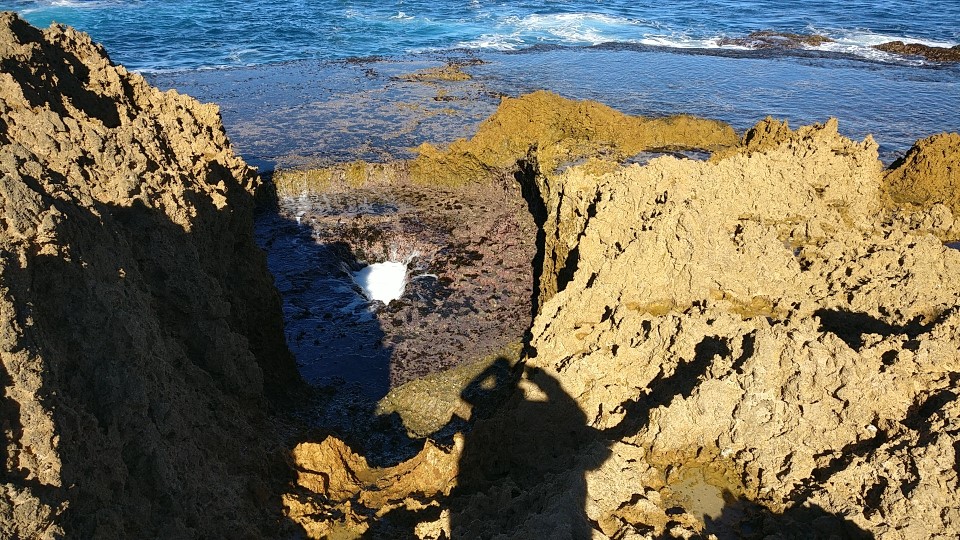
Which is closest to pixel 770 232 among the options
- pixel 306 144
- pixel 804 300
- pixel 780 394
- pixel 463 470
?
pixel 804 300

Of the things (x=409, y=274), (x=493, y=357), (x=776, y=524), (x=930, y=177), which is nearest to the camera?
(x=776, y=524)

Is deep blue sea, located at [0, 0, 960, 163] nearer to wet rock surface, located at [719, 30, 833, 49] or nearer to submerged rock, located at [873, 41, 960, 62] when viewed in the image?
wet rock surface, located at [719, 30, 833, 49]

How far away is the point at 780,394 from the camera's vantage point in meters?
3.82

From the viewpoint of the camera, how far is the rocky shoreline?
3.12 meters

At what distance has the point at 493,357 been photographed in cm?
787

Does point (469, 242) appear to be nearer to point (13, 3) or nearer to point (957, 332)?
point (957, 332)

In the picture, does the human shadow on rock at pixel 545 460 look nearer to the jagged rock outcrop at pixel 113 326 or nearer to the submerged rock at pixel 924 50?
the jagged rock outcrop at pixel 113 326

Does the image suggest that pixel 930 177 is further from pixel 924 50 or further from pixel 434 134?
pixel 924 50

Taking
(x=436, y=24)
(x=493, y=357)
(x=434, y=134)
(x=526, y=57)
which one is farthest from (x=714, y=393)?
(x=436, y=24)

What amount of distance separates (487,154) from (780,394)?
942cm

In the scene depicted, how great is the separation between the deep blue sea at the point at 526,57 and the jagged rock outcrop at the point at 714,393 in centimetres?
839

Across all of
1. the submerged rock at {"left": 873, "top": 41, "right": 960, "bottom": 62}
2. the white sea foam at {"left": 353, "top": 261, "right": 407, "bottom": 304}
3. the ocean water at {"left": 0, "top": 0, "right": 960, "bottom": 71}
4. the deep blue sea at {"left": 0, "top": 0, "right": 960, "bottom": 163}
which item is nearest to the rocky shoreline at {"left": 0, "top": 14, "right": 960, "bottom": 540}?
the white sea foam at {"left": 353, "top": 261, "right": 407, "bottom": 304}

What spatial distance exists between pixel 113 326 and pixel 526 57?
793 inches

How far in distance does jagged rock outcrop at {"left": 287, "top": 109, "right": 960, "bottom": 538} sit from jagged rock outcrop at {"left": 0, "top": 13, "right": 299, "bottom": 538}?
0.94 m
